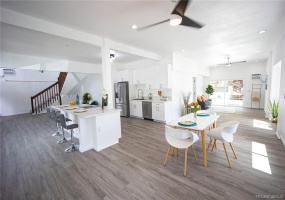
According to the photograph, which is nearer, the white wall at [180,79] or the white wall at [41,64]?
the white wall at [41,64]

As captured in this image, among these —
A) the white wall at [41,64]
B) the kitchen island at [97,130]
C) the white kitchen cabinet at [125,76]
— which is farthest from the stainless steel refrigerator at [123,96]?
the kitchen island at [97,130]

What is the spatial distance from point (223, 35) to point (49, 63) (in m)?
6.51

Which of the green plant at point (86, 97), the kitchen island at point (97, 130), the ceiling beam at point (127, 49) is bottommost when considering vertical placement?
the kitchen island at point (97, 130)

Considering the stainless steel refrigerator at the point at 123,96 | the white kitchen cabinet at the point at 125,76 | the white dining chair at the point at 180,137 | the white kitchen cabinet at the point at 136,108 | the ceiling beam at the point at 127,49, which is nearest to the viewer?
the white dining chair at the point at 180,137

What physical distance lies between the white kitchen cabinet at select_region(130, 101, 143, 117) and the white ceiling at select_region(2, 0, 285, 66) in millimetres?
3033

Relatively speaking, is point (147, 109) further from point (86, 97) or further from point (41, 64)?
point (41, 64)

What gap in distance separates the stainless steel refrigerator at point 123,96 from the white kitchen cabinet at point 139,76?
0.48 metres

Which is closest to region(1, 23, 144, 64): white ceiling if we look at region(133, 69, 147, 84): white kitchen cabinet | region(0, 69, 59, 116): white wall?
region(133, 69, 147, 84): white kitchen cabinet

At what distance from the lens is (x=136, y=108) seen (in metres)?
6.26

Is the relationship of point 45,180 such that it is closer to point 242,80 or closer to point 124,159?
point 124,159

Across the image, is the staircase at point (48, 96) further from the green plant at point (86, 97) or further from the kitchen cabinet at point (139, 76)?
the kitchen cabinet at point (139, 76)

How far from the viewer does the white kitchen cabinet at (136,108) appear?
20.0 feet

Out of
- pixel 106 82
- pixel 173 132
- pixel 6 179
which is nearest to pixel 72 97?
pixel 106 82

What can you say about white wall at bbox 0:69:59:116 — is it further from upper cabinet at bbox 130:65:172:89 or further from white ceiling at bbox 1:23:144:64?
upper cabinet at bbox 130:65:172:89
